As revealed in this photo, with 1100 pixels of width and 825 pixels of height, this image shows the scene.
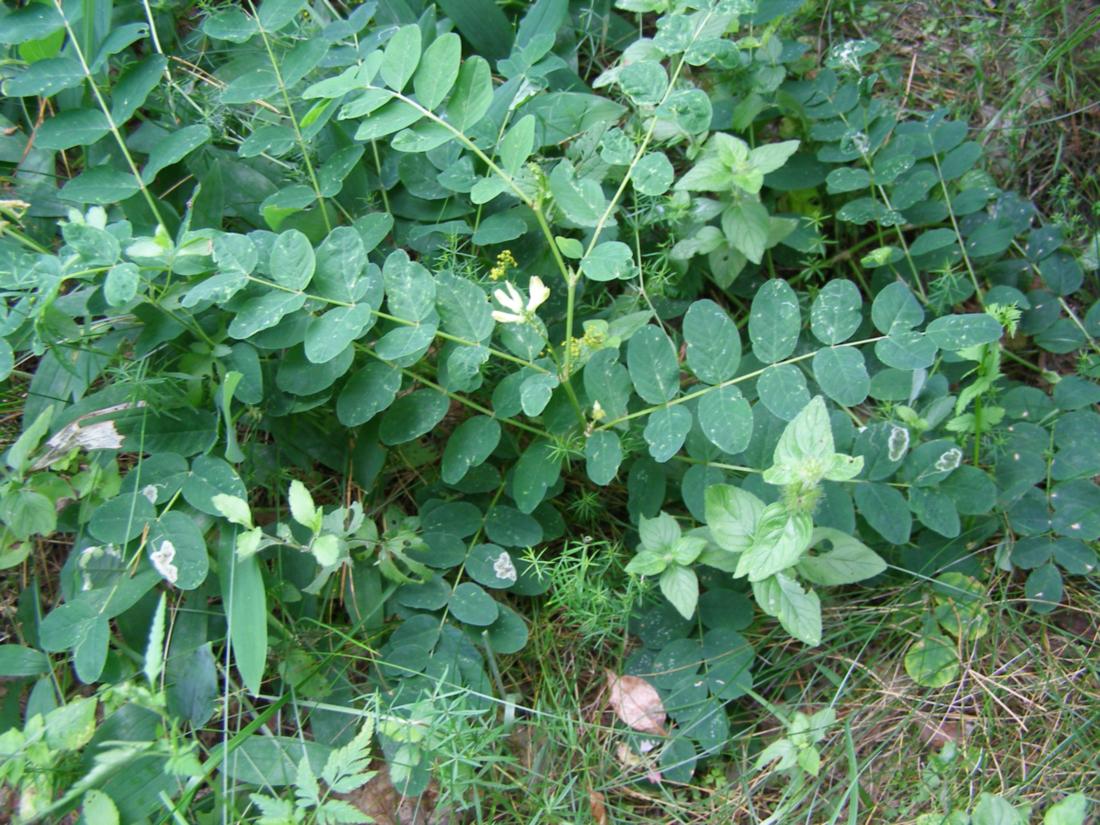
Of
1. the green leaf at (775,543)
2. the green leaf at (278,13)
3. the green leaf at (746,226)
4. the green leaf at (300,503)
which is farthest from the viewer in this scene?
the green leaf at (746,226)

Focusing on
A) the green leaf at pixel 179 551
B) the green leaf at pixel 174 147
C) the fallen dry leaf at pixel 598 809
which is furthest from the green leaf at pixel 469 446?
the green leaf at pixel 174 147

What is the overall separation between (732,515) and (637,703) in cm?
57

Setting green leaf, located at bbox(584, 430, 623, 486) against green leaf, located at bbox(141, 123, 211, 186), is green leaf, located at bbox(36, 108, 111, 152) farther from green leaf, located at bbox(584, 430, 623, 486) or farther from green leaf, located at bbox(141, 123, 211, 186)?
green leaf, located at bbox(584, 430, 623, 486)

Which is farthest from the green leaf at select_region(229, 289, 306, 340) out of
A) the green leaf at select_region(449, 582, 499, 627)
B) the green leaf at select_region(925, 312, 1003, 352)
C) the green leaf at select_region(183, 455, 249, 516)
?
the green leaf at select_region(925, 312, 1003, 352)

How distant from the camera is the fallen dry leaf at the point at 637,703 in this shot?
82.6 inches

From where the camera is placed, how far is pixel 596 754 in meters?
2.09

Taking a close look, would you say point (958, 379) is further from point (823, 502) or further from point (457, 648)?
point (457, 648)

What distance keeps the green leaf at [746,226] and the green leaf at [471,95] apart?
684 millimetres

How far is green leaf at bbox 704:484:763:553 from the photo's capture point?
1.86 m

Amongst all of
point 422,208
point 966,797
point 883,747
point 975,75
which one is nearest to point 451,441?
point 422,208

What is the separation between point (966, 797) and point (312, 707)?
1493mm

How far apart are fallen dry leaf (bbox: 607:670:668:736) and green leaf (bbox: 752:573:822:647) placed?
0.44m

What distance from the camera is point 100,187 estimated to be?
82.6 inches

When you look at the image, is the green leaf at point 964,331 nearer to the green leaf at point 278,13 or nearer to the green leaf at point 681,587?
the green leaf at point 681,587
